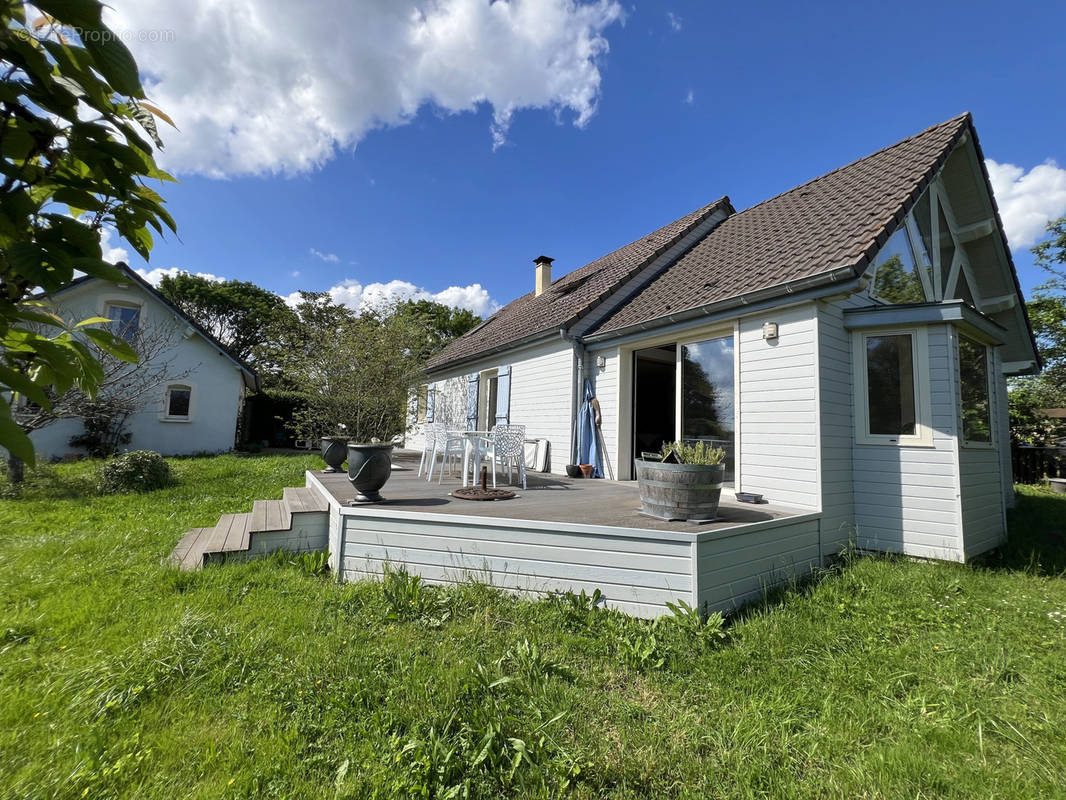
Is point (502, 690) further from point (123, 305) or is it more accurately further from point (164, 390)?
point (123, 305)

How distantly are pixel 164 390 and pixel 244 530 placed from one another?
12.4 m

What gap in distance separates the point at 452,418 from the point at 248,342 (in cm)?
2140

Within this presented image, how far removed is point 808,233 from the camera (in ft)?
20.2

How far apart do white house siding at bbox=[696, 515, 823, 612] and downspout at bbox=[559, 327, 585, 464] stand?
395 centimetres

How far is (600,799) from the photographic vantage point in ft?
6.14

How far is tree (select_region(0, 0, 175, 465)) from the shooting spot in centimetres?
60

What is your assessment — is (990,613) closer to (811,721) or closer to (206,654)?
(811,721)

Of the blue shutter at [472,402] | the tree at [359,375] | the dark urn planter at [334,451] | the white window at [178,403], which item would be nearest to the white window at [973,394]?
the dark urn planter at [334,451]

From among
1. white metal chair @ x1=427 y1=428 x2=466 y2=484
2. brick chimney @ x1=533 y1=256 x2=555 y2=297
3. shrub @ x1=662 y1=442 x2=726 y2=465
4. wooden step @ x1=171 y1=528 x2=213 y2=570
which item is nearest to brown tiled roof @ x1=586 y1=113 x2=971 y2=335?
shrub @ x1=662 y1=442 x2=726 y2=465

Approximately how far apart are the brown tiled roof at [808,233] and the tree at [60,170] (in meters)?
5.42

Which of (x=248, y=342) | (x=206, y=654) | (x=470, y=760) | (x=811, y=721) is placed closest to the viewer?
(x=470, y=760)

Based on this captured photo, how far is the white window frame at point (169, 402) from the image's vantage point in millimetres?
13461

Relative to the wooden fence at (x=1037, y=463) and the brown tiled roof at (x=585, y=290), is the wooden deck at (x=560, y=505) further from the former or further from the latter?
the wooden fence at (x=1037, y=463)

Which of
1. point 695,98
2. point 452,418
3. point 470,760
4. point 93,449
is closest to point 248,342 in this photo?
point 93,449
